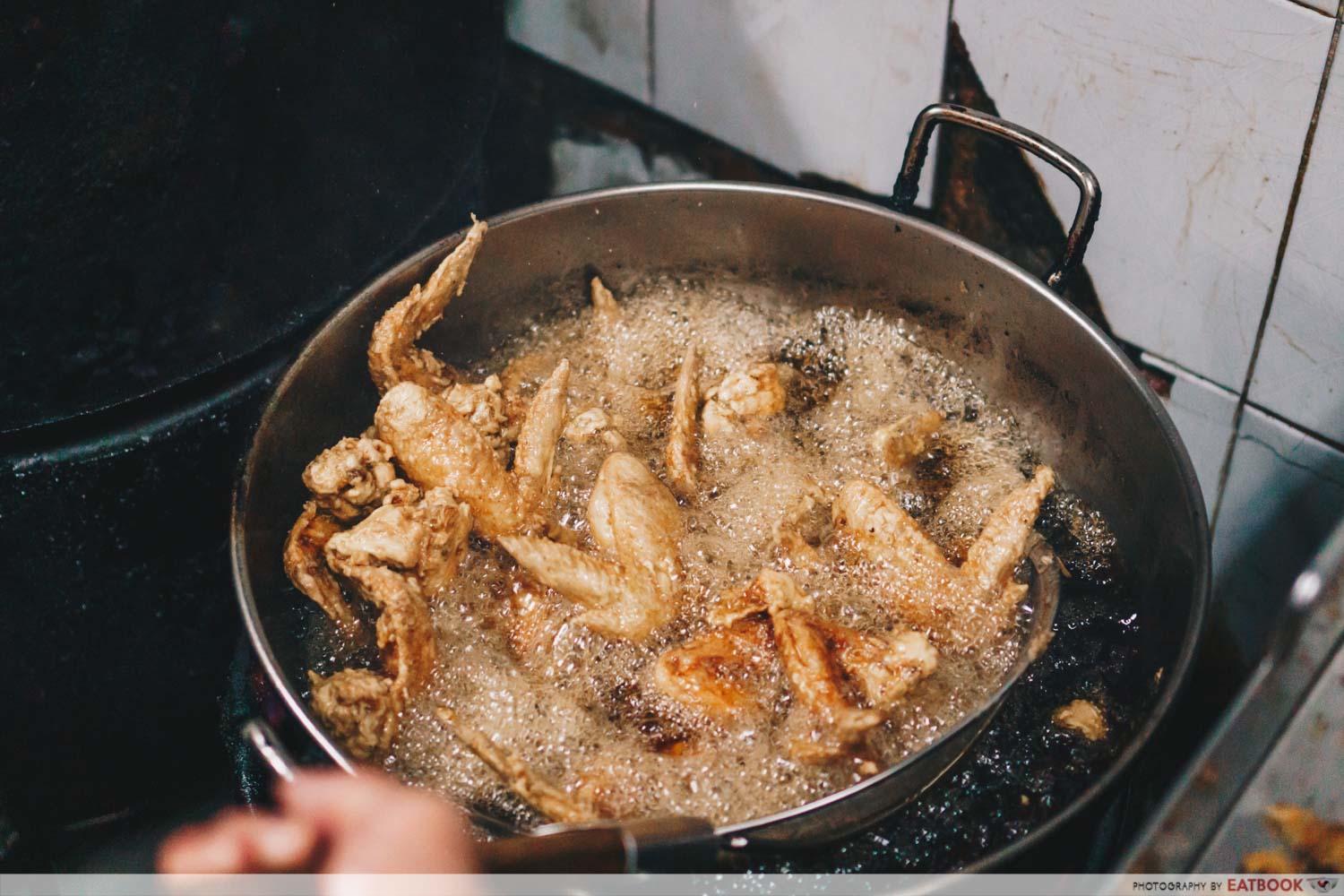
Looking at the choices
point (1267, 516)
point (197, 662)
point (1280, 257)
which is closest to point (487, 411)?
point (197, 662)

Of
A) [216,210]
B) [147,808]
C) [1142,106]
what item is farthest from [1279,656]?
[147,808]

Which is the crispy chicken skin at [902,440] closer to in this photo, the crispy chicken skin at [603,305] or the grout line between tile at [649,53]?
the crispy chicken skin at [603,305]

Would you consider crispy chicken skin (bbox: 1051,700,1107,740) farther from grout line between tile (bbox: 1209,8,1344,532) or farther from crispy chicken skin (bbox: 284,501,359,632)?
crispy chicken skin (bbox: 284,501,359,632)

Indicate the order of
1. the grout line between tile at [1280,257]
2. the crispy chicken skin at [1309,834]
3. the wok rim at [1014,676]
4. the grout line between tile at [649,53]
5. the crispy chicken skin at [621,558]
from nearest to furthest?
1. the crispy chicken skin at [1309,834]
2. the wok rim at [1014,676]
3. the crispy chicken skin at [621,558]
4. the grout line between tile at [1280,257]
5. the grout line between tile at [649,53]

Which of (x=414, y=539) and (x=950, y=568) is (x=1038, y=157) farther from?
(x=414, y=539)

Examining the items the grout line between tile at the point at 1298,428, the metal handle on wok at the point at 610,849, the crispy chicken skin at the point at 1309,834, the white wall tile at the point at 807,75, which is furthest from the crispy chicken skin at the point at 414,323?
the grout line between tile at the point at 1298,428

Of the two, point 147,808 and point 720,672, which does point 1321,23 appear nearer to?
point 720,672

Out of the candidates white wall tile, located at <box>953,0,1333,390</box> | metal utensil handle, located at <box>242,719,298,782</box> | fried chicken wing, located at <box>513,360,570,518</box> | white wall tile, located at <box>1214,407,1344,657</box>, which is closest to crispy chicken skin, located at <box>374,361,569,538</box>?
fried chicken wing, located at <box>513,360,570,518</box>
